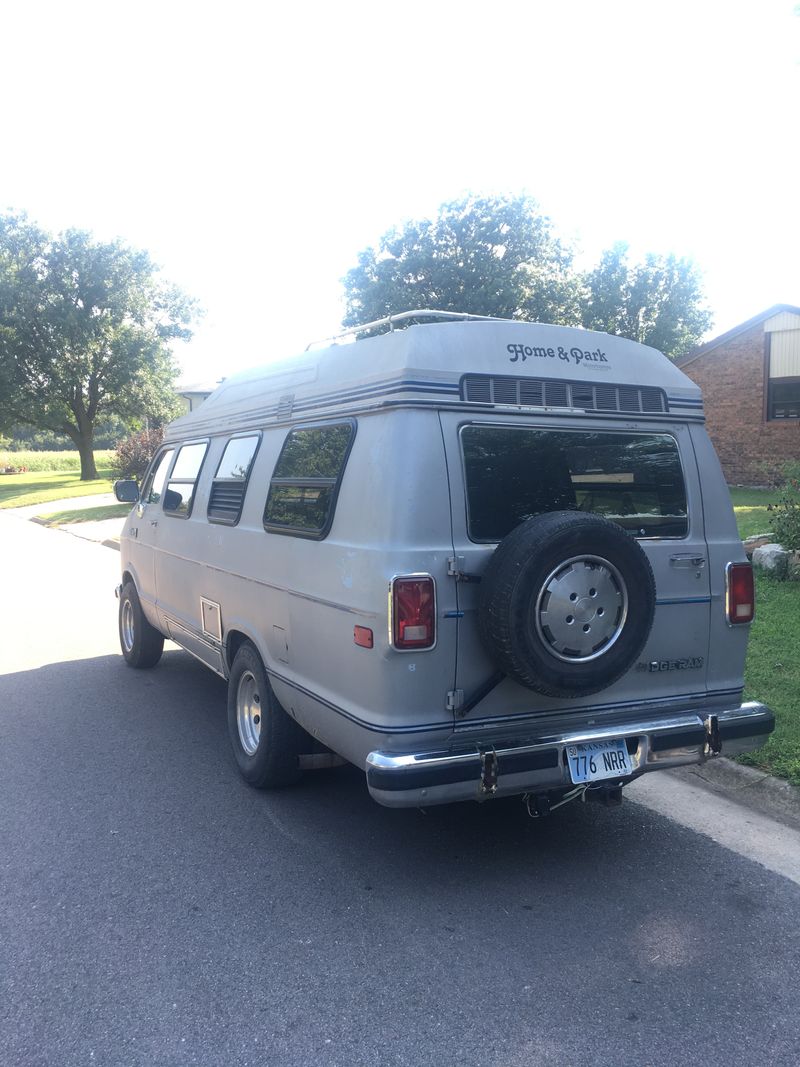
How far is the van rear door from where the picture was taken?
3.79m

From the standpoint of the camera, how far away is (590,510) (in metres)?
4.22

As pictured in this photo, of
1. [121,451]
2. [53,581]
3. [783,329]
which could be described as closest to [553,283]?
[783,329]

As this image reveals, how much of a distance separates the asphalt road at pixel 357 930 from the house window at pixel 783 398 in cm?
2127

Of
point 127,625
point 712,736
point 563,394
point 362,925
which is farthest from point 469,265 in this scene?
point 362,925

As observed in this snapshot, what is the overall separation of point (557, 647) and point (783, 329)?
73.3 ft

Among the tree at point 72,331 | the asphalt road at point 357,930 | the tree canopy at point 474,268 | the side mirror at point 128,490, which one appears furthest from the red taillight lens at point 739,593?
the tree at point 72,331

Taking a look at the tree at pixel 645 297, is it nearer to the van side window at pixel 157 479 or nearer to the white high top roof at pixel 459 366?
the van side window at pixel 157 479

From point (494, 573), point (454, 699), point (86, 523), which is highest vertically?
point (494, 573)

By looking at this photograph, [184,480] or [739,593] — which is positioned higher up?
[184,480]

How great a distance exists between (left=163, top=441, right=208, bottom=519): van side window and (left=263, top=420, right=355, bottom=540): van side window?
1544 millimetres

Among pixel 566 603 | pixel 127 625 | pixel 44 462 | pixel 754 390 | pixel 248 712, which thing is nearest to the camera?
pixel 566 603

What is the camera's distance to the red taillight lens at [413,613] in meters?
3.60

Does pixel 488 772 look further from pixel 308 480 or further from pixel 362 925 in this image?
pixel 308 480

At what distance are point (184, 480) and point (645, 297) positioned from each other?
48015 millimetres
